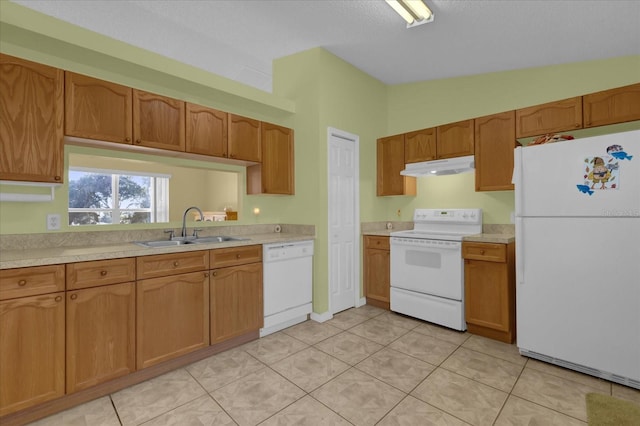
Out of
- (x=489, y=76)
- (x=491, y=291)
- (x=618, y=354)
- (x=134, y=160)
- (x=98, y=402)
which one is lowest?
(x=98, y=402)

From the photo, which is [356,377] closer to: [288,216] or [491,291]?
[491,291]

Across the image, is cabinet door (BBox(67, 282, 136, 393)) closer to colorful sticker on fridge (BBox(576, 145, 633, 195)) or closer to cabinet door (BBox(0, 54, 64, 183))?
cabinet door (BBox(0, 54, 64, 183))

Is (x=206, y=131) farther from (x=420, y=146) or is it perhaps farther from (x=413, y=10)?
(x=420, y=146)

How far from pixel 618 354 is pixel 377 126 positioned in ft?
10.7

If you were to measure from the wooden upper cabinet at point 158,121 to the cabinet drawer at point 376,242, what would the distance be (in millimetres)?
2371

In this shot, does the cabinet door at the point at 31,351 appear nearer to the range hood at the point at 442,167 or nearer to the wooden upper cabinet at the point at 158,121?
the wooden upper cabinet at the point at 158,121

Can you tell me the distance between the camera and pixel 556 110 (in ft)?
8.93

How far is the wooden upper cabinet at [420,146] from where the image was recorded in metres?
3.52

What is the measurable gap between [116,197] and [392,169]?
10.1 ft

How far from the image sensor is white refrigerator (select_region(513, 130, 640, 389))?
6.55 ft

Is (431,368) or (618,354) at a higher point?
(618,354)

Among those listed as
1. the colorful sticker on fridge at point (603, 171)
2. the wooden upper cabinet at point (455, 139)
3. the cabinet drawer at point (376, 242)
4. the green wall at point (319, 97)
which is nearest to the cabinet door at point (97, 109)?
the green wall at point (319, 97)

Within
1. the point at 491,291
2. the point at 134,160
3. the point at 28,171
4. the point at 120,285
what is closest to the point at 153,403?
the point at 120,285

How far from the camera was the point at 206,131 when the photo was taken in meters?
2.75
